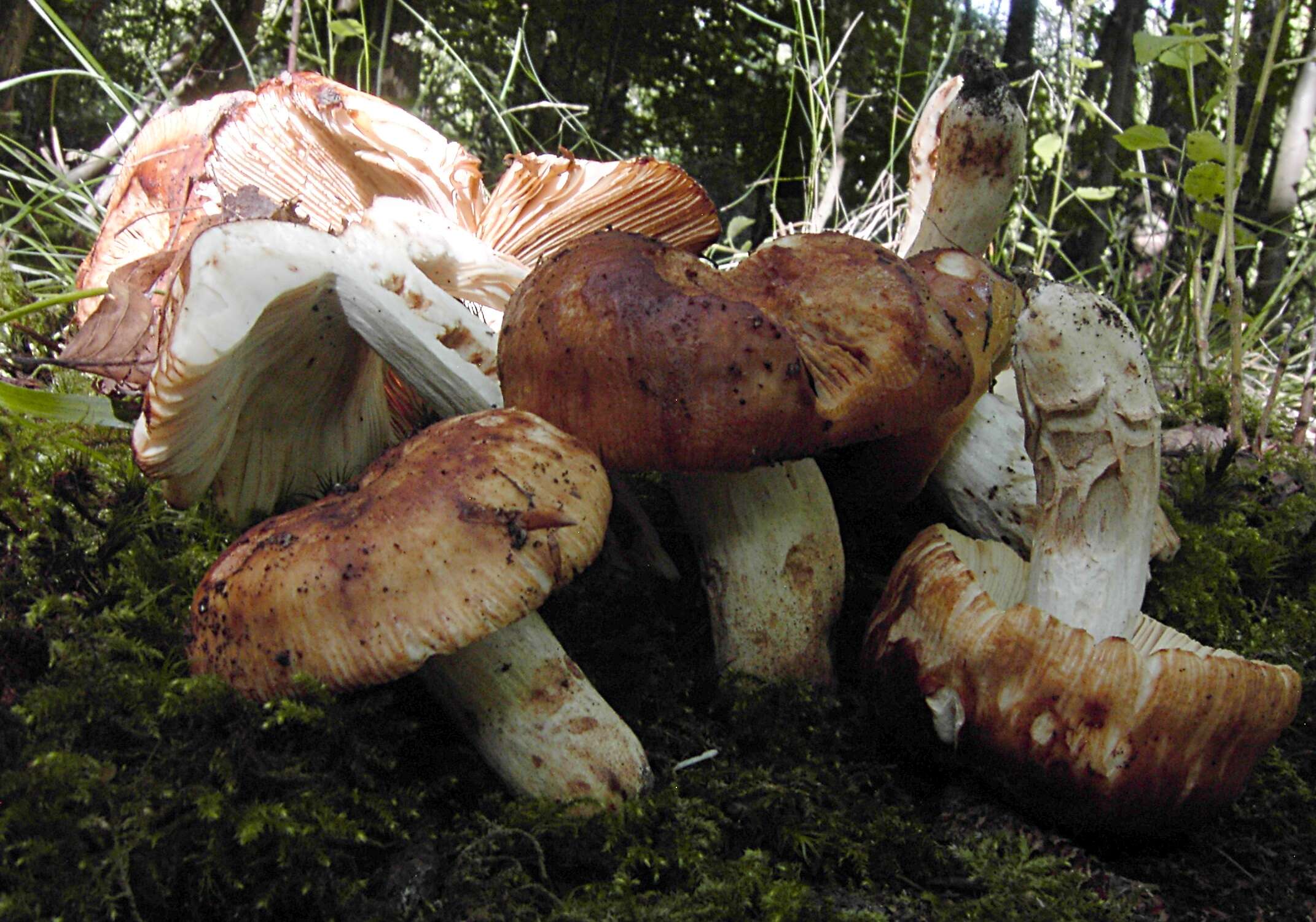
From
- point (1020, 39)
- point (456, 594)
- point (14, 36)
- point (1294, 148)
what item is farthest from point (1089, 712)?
point (14, 36)

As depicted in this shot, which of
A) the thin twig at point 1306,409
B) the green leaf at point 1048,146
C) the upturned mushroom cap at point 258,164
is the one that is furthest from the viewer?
the green leaf at point 1048,146

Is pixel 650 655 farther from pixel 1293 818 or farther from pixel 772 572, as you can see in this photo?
pixel 1293 818

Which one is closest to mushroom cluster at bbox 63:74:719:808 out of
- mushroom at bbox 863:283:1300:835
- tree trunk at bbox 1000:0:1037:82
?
mushroom at bbox 863:283:1300:835

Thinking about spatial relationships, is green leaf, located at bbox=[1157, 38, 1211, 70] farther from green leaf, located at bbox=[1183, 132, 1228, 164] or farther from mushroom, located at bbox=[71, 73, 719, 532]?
mushroom, located at bbox=[71, 73, 719, 532]

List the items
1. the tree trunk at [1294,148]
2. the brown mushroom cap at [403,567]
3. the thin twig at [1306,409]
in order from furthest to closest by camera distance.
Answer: the tree trunk at [1294,148] → the thin twig at [1306,409] → the brown mushroom cap at [403,567]

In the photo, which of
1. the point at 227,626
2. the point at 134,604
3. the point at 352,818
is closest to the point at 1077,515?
the point at 352,818

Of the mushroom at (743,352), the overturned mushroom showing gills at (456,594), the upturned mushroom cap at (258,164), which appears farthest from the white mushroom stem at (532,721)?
the upturned mushroom cap at (258,164)

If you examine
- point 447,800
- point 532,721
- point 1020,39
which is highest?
point 1020,39

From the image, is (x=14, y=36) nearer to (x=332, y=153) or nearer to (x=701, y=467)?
(x=332, y=153)

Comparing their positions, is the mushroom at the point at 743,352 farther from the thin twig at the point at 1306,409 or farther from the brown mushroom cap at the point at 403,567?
the thin twig at the point at 1306,409
